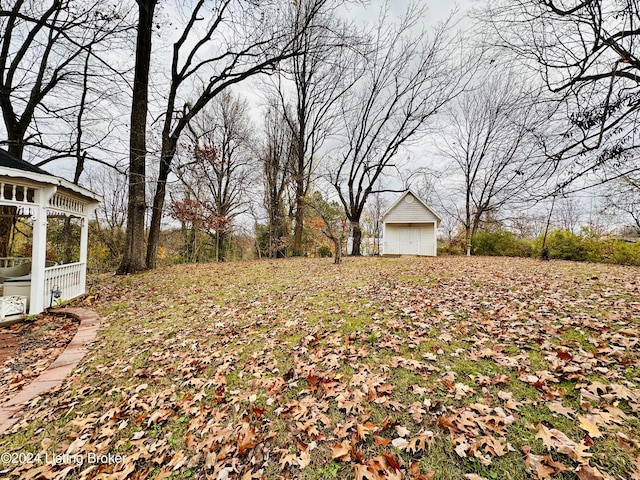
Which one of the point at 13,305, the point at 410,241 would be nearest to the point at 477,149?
the point at 410,241

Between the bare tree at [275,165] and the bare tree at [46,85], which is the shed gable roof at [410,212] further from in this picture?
the bare tree at [46,85]

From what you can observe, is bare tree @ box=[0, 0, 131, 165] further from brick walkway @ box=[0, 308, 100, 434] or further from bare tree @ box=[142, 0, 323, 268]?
brick walkway @ box=[0, 308, 100, 434]

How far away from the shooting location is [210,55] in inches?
396

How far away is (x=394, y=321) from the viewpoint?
13.8 feet

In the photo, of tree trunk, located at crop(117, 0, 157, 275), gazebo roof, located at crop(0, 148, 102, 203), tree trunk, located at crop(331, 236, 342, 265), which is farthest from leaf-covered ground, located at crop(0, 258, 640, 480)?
tree trunk, located at crop(331, 236, 342, 265)

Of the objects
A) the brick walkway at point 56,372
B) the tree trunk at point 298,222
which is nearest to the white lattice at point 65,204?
the brick walkway at point 56,372

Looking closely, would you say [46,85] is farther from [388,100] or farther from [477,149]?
[477,149]

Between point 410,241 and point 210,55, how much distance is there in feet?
47.0

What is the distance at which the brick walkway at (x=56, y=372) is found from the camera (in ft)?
8.97

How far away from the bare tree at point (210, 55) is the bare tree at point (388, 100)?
7.23 meters

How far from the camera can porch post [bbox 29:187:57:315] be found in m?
5.37

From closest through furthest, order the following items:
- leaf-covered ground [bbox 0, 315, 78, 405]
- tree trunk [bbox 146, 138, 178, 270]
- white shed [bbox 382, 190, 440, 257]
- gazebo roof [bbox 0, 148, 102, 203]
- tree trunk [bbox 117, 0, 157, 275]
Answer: leaf-covered ground [bbox 0, 315, 78, 405] → gazebo roof [bbox 0, 148, 102, 203] → tree trunk [bbox 117, 0, 157, 275] → tree trunk [bbox 146, 138, 178, 270] → white shed [bbox 382, 190, 440, 257]

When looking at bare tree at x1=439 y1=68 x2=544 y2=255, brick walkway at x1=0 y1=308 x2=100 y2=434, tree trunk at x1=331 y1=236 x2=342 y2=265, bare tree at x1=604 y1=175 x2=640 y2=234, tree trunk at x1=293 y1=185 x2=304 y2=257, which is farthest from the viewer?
bare tree at x1=439 y1=68 x2=544 y2=255

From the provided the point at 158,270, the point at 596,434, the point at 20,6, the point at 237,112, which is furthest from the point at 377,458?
the point at 237,112
